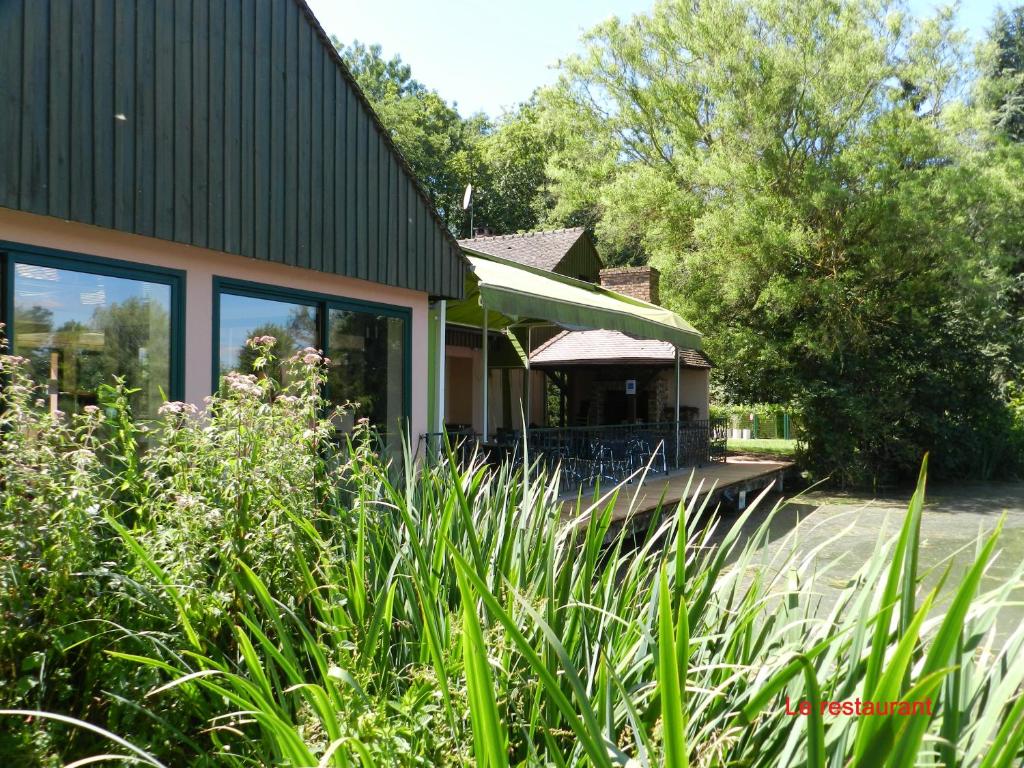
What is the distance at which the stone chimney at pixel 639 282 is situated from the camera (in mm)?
17359

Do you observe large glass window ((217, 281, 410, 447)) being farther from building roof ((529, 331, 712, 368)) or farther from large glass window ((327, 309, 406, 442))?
building roof ((529, 331, 712, 368))

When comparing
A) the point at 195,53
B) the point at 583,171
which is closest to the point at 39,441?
the point at 195,53

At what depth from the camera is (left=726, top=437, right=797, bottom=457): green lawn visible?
2064cm

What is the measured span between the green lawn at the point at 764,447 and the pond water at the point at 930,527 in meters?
4.01

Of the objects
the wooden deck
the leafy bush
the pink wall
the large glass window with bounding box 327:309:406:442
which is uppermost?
the pink wall

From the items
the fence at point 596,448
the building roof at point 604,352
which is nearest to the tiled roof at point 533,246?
the building roof at point 604,352

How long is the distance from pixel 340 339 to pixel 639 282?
38.2 ft

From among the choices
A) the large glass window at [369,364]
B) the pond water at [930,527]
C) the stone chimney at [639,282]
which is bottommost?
the pond water at [930,527]

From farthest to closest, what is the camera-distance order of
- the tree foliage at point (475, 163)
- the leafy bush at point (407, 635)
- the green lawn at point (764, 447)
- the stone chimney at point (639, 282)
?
the tree foliage at point (475, 163) → the green lawn at point (764, 447) → the stone chimney at point (639, 282) → the leafy bush at point (407, 635)

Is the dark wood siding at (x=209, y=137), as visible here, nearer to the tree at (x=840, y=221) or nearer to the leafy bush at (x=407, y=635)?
the leafy bush at (x=407, y=635)

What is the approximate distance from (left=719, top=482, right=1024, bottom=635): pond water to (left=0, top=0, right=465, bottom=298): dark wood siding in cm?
486

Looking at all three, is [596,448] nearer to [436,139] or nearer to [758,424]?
[758,424]

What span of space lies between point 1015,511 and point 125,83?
50.9 feet

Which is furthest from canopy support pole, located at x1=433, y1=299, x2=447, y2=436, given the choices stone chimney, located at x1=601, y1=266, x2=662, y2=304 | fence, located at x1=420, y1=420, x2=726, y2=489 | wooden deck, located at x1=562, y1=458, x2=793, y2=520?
stone chimney, located at x1=601, y1=266, x2=662, y2=304
